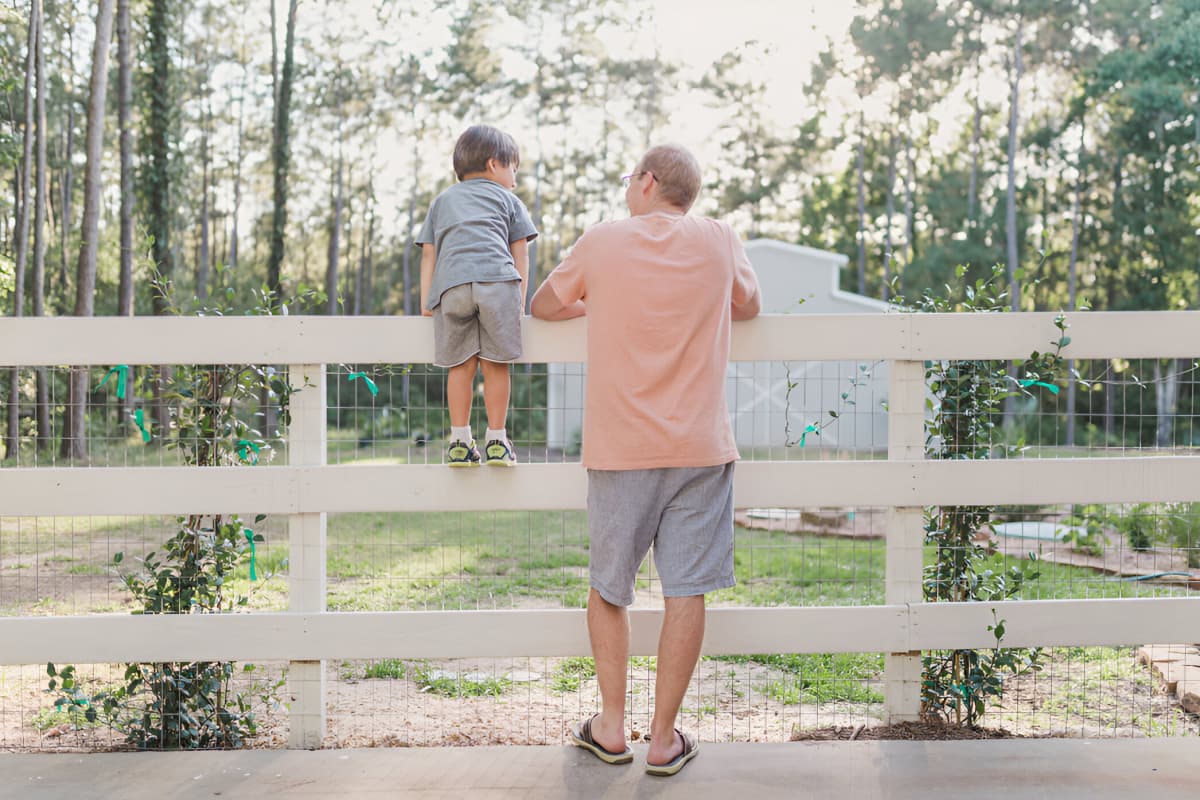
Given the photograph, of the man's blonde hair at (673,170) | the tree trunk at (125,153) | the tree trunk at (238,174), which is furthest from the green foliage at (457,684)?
the tree trunk at (238,174)

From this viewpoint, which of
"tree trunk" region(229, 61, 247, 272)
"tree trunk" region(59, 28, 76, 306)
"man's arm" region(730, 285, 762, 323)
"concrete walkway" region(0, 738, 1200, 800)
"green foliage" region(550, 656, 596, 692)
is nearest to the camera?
"concrete walkway" region(0, 738, 1200, 800)

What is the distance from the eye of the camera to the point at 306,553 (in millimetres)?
3057

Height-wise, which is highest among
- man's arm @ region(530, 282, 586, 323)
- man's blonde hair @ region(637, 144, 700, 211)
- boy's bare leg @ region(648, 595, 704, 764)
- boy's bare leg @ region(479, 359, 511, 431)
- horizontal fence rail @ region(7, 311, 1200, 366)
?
man's blonde hair @ region(637, 144, 700, 211)

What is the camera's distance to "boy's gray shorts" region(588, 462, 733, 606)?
2754 millimetres

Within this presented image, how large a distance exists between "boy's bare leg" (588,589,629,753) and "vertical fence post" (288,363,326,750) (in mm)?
823

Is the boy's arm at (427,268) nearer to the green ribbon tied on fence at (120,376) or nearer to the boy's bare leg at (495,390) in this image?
the boy's bare leg at (495,390)

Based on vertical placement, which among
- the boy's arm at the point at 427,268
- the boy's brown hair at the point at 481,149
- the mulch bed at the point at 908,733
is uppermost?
the boy's brown hair at the point at 481,149

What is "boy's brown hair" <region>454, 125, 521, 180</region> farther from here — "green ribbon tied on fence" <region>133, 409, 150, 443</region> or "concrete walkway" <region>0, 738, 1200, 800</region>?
"concrete walkway" <region>0, 738, 1200, 800</region>

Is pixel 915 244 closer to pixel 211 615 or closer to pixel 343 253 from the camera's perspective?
pixel 343 253

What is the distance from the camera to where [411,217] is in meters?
32.0

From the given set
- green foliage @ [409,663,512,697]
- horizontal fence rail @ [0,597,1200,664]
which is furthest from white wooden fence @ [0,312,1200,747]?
green foliage @ [409,663,512,697]

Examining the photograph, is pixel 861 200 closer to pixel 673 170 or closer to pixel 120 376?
pixel 673 170

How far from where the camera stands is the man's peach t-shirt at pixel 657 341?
271 centimetres

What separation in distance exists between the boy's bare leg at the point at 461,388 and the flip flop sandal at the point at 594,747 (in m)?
0.92
